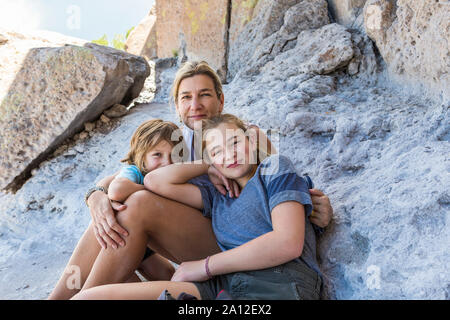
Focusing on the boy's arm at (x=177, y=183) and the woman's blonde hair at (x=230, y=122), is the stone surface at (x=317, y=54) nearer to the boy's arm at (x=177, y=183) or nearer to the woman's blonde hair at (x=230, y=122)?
the woman's blonde hair at (x=230, y=122)

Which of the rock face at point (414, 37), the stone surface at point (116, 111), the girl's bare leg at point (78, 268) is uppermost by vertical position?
the rock face at point (414, 37)

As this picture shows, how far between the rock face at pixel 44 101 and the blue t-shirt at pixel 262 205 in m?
1.98

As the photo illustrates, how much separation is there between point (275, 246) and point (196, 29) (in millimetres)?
3515

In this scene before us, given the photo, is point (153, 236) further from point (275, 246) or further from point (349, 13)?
point (349, 13)

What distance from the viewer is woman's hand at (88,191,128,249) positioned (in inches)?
46.2

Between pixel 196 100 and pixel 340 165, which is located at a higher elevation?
pixel 196 100

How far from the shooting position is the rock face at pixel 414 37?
1.59 meters

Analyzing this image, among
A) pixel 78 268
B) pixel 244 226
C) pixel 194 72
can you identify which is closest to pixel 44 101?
pixel 194 72

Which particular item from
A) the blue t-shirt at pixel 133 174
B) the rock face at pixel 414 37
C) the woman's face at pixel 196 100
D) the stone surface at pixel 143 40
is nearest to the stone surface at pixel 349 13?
the rock face at pixel 414 37

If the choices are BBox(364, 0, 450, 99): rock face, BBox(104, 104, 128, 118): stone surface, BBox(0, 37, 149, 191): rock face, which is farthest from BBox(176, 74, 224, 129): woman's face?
BBox(104, 104, 128, 118): stone surface

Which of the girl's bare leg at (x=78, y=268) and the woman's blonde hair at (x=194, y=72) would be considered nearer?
the girl's bare leg at (x=78, y=268)

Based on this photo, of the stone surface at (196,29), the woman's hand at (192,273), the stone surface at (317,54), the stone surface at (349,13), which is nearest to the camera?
the woman's hand at (192,273)

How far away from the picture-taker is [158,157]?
1453 millimetres

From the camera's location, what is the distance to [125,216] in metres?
1.19
